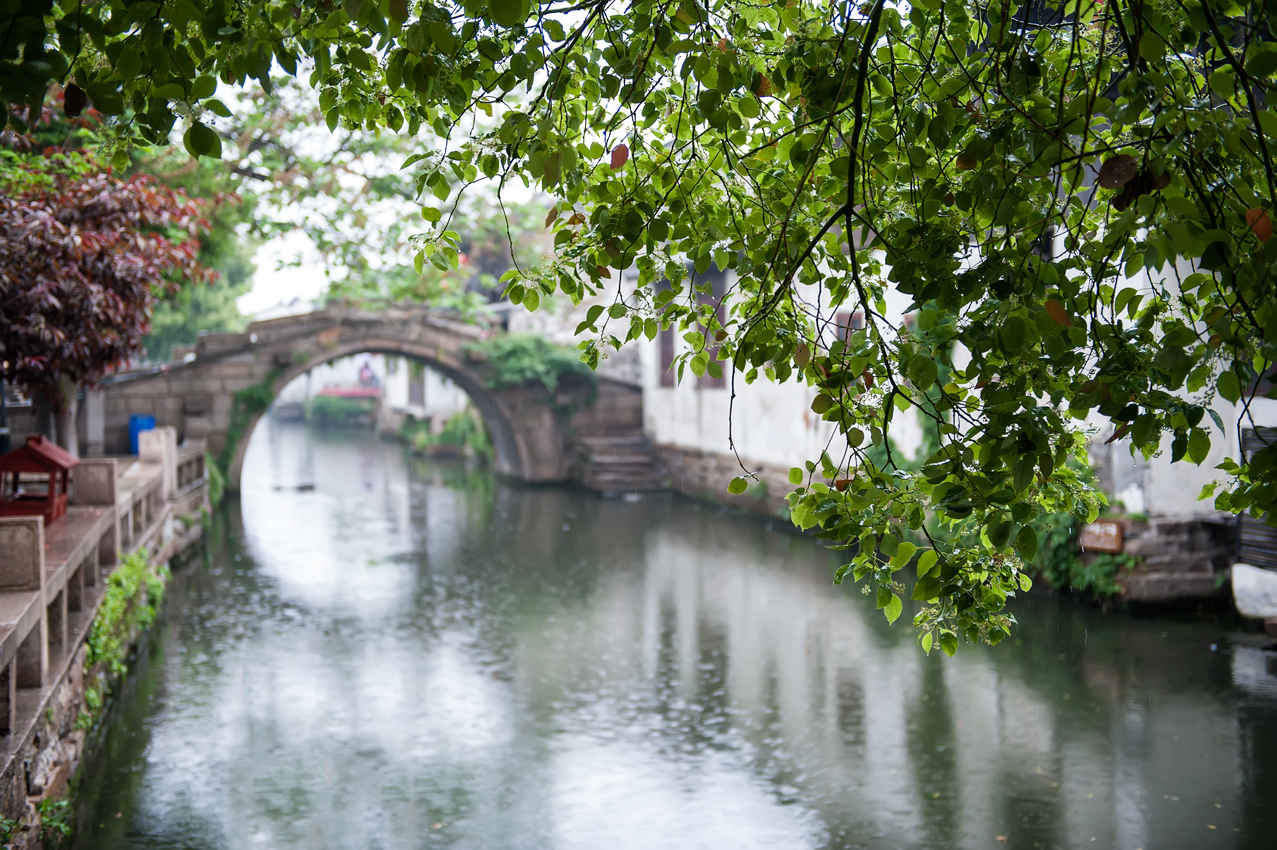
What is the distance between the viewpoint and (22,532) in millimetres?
4871

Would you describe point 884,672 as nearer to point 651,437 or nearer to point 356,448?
point 651,437

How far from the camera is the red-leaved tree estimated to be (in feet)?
21.7

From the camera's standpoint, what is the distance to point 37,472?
22.4 ft

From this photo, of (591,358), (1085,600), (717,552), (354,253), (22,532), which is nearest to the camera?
A: (591,358)

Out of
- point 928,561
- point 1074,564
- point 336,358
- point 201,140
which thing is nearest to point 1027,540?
point 928,561

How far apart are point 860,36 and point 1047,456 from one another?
1039 mm

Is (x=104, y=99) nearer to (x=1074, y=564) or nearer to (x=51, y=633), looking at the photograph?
(x=51, y=633)

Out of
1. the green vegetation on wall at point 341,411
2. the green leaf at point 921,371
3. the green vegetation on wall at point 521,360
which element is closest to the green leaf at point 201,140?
the green leaf at point 921,371

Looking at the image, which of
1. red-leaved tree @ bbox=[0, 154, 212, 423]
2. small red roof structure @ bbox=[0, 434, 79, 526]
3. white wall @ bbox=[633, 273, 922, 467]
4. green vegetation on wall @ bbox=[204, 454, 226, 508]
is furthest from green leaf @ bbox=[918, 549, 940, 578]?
green vegetation on wall @ bbox=[204, 454, 226, 508]

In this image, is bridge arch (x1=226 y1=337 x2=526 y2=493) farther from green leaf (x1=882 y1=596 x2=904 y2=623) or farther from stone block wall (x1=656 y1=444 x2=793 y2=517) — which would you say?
green leaf (x1=882 y1=596 x2=904 y2=623)

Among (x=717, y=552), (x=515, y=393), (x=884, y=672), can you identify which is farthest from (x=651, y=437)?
(x=884, y=672)

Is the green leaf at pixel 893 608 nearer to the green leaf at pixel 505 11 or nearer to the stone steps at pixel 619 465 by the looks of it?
the green leaf at pixel 505 11

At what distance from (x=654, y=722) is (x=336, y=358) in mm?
12773

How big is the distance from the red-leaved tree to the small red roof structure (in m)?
0.72
